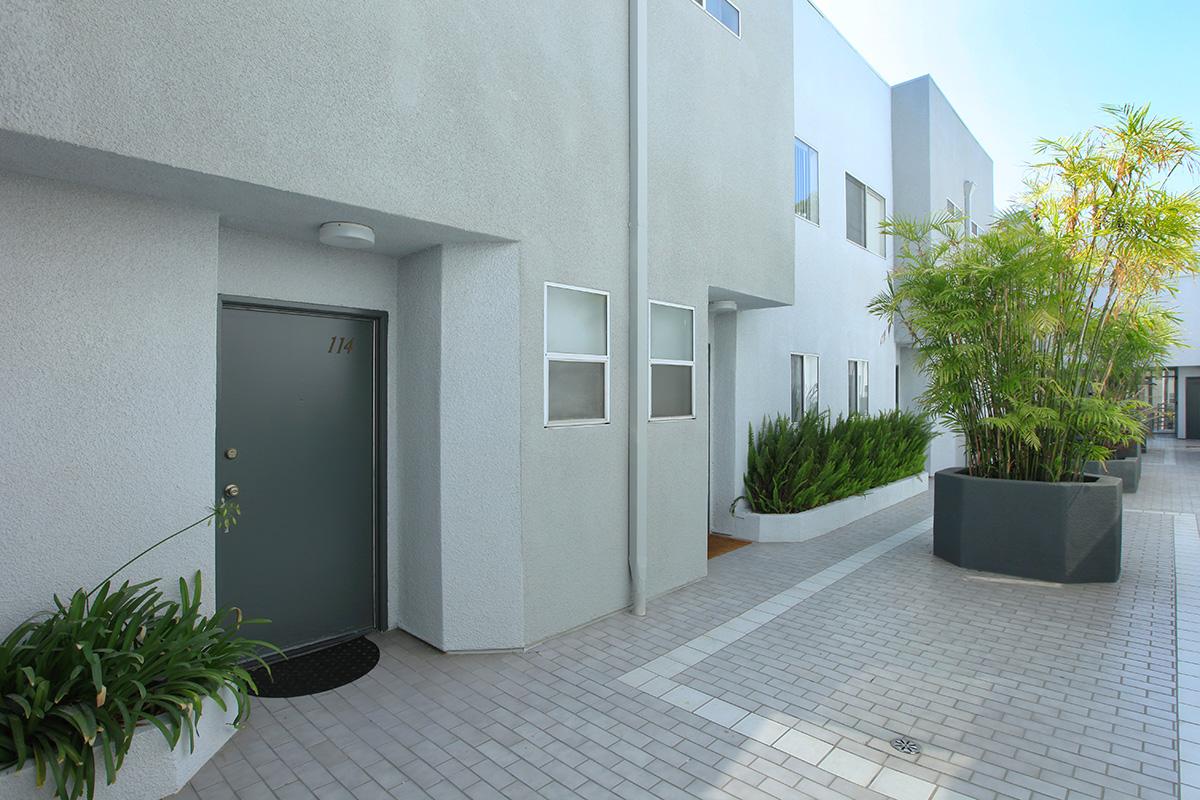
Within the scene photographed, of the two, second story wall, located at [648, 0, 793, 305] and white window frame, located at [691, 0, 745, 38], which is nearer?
second story wall, located at [648, 0, 793, 305]

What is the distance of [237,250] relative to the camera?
156 inches

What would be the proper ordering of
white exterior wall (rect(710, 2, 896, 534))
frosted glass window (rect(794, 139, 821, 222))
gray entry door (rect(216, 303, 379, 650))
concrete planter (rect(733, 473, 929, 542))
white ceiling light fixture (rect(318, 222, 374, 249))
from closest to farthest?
1. white ceiling light fixture (rect(318, 222, 374, 249))
2. gray entry door (rect(216, 303, 379, 650))
3. concrete planter (rect(733, 473, 929, 542))
4. white exterior wall (rect(710, 2, 896, 534))
5. frosted glass window (rect(794, 139, 821, 222))

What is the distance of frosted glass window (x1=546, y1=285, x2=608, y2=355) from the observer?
475cm

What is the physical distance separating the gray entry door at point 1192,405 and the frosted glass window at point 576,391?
28632 millimetres

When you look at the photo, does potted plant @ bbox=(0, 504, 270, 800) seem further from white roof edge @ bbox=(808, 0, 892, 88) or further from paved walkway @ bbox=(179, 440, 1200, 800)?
white roof edge @ bbox=(808, 0, 892, 88)

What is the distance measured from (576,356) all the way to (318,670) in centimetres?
278

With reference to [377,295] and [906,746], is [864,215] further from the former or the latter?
[906,746]

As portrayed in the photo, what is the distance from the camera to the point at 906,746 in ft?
10.8

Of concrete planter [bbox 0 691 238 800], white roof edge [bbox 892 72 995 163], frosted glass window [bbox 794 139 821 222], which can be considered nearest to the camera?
concrete planter [bbox 0 691 238 800]

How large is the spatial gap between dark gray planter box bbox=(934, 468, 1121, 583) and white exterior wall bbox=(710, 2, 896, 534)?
2.51m

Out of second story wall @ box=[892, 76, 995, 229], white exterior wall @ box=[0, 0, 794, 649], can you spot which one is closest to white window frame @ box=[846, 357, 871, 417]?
second story wall @ box=[892, 76, 995, 229]

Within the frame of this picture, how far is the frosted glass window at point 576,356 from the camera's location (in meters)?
4.74

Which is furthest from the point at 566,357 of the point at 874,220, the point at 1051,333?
the point at 874,220

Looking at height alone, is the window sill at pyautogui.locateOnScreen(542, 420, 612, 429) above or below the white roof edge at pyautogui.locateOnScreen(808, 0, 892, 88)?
below
